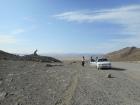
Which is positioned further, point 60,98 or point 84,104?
point 60,98

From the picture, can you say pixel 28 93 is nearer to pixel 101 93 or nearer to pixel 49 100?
pixel 49 100

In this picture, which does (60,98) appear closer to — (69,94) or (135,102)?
(69,94)

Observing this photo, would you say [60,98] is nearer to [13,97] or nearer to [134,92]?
[13,97]

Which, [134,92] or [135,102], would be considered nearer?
[135,102]

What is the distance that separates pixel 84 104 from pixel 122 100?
6.91 ft

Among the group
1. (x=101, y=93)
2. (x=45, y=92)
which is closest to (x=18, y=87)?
(x=45, y=92)

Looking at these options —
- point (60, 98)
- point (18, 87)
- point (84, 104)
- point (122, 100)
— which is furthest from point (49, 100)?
point (18, 87)

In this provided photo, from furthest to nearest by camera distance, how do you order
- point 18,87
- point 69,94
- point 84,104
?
point 18,87 < point 69,94 < point 84,104

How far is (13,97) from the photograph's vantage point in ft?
58.1

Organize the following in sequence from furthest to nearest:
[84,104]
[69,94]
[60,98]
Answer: [69,94]
[60,98]
[84,104]

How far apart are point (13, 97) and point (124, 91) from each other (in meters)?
6.68

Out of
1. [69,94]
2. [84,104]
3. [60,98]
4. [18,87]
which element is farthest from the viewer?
[18,87]

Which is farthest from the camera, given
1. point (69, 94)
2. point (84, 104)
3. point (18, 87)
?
point (18, 87)

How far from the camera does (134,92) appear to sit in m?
19.5
